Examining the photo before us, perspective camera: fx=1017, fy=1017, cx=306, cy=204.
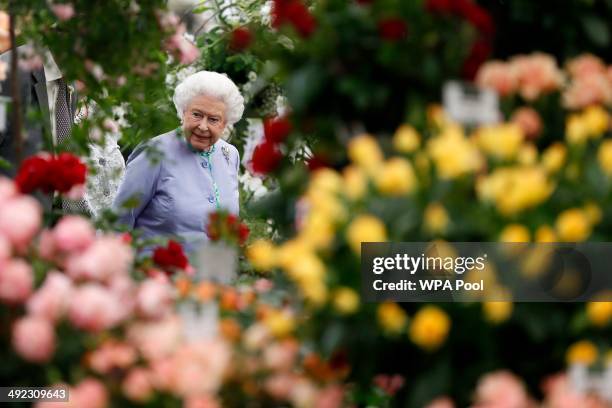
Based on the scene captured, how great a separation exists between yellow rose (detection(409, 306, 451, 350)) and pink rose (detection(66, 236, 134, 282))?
1.61 feet

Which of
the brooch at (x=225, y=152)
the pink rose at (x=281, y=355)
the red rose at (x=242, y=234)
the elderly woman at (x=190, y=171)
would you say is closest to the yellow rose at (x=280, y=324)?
the pink rose at (x=281, y=355)

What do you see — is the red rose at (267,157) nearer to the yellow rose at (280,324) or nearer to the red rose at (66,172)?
the yellow rose at (280,324)

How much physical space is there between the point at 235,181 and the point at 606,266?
2588mm

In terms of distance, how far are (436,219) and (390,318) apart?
6.1 inches

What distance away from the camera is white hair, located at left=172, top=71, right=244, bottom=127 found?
12.7 feet

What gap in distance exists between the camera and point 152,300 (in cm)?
159

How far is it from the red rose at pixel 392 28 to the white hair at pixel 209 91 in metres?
2.30

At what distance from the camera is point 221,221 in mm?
1828

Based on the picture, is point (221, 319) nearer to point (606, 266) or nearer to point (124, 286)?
point (124, 286)

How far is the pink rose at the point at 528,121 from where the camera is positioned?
161 cm

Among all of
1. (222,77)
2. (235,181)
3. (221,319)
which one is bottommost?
(221,319)

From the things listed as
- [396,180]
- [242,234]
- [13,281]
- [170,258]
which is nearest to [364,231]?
[396,180]

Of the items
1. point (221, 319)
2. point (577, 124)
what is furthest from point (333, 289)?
point (577, 124)

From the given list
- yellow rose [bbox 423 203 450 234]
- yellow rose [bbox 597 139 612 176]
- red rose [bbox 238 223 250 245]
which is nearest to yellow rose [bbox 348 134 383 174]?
yellow rose [bbox 423 203 450 234]
